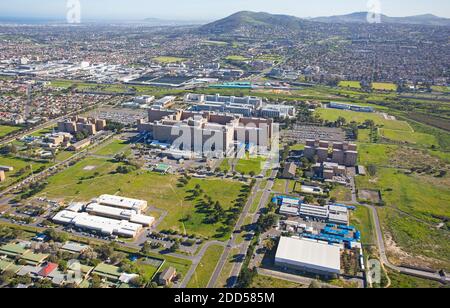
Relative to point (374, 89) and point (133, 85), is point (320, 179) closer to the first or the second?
point (374, 89)

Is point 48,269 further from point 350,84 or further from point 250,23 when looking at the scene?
point 250,23

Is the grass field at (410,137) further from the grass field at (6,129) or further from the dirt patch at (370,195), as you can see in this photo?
the grass field at (6,129)

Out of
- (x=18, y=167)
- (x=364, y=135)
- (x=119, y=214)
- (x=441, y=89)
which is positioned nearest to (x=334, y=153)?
(x=364, y=135)

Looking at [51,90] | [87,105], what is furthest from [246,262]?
[51,90]

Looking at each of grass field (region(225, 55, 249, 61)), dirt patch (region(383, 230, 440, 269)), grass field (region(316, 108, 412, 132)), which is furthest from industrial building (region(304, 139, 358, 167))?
grass field (region(225, 55, 249, 61))

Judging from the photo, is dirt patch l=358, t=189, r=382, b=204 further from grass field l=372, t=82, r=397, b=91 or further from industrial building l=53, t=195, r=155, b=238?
grass field l=372, t=82, r=397, b=91
